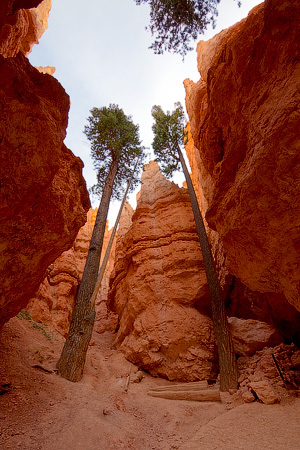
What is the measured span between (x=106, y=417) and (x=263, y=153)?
6379 mm

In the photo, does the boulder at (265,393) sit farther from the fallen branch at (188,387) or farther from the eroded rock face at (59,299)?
the eroded rock face at (59,299)

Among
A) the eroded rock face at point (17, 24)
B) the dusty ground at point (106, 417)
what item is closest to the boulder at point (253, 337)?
the dusty ground at point (106, 417)

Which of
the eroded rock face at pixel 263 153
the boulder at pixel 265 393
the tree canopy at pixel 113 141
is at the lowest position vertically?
the boulder at pixel 265 393

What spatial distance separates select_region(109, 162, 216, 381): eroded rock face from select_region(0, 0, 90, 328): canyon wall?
20.1 ft

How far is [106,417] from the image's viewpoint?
15.2ft

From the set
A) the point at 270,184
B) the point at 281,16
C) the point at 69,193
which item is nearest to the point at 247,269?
the point at 270,184

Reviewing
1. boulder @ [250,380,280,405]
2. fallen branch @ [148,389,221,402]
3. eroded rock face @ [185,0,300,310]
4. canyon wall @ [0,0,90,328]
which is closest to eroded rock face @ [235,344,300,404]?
boulder @ [250,380,280,405]

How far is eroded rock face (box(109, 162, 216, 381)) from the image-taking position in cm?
860

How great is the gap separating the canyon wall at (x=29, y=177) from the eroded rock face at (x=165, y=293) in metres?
6.13

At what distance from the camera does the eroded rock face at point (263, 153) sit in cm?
406

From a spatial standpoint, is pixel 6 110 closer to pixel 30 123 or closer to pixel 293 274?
pixel 30 123

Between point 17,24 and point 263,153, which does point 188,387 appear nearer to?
point 263,153

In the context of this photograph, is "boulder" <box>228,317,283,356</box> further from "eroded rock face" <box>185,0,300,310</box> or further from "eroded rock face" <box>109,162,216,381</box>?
"eroded rock face" <box>185,0,300,310</box>

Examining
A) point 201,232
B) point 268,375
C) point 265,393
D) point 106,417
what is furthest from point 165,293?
point 106,417
